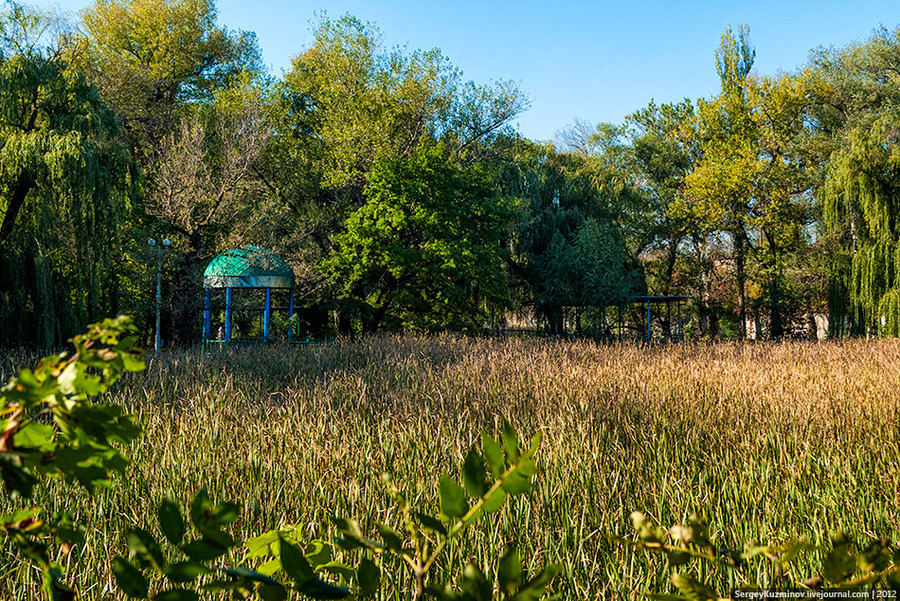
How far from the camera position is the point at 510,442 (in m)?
0.62

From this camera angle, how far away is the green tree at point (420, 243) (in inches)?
671

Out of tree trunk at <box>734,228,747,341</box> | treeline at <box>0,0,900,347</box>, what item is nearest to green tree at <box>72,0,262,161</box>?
treeline at <box>0,0,900,347</box>

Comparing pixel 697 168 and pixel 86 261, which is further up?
pixel 697 168

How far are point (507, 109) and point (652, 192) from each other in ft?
28.0

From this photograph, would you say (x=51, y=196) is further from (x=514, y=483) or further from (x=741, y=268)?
(x=741, y=268)

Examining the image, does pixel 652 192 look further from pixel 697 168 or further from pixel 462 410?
pixel 462 410

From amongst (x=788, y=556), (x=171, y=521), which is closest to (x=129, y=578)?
(x=171, y=521)

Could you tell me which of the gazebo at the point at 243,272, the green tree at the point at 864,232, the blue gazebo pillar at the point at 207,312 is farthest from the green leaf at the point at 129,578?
the green tree at the point at 864,232

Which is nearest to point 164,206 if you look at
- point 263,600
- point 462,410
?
point 462,410

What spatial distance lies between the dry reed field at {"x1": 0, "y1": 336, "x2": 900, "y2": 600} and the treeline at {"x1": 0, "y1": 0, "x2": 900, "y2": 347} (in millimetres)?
4988

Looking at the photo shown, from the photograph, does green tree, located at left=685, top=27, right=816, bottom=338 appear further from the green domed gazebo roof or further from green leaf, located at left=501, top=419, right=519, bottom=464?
green leaf, located at left=501, top=419, right=519, bottom=464

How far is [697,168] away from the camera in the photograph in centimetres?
2309

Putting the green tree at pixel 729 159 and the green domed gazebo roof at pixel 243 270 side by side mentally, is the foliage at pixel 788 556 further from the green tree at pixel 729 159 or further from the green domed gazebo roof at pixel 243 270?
the green tree at pixel 729 159

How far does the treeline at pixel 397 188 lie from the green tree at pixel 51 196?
4 centimetres
